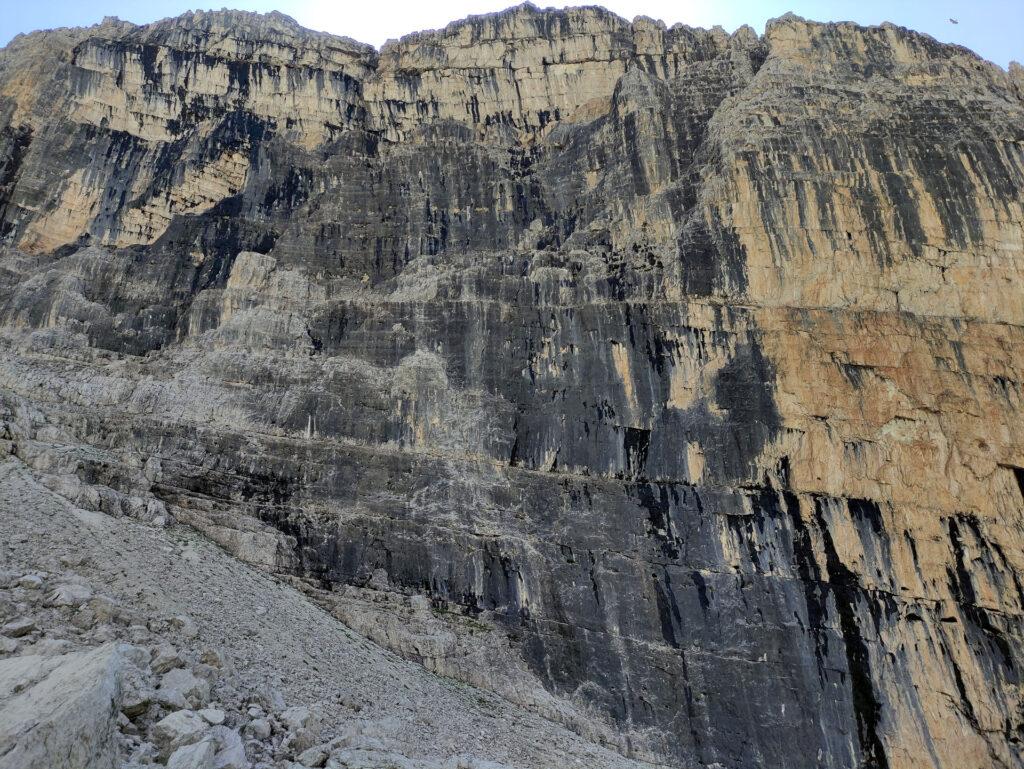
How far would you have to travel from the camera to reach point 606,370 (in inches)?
1410

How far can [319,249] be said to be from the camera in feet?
140

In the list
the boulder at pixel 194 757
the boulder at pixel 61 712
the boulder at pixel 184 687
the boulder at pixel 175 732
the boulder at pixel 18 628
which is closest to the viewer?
the boulder at pixel 61 712

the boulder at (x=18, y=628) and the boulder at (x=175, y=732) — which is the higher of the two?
the boulder at (x=18, y=628)

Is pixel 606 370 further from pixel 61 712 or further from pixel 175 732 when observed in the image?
pixel 61 712

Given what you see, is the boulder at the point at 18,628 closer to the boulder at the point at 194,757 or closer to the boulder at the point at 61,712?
the boulder at the point at 61,712

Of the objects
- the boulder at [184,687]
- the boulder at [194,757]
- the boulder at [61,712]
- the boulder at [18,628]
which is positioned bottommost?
the boulder at [194,757]

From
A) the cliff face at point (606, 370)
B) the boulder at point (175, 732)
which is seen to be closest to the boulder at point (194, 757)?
the boulder at point (175, 732)

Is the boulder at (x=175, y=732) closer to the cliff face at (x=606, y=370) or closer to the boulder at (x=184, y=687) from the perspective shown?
the boulder at (x=184, y=687)

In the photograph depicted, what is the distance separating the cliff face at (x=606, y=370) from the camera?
95.1ft

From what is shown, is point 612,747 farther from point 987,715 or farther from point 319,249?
point 319,249

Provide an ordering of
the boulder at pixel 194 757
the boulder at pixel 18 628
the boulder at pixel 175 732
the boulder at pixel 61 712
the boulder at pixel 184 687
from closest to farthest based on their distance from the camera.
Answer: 1. the boulder at pixel 61 712
2. the boulder at pixel 194 757
3. the boulder at pixel 175 732
4. the boulder at pixel 184 687
5. the boulder at pixel 18 628

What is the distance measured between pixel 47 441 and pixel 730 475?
29.5m

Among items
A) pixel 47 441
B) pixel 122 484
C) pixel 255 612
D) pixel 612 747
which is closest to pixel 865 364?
pixel 612 747

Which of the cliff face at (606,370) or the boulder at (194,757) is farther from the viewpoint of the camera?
the cliff face at (606,370)
